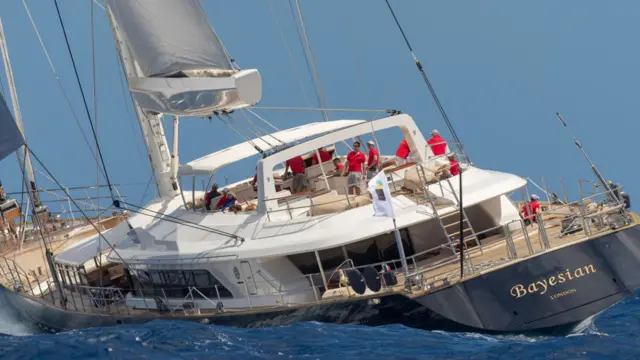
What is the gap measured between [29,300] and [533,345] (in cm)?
966

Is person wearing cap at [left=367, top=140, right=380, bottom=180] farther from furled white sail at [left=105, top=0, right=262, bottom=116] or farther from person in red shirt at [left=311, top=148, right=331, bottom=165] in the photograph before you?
furled white sail at [left=105, top=0, right=262, bottom=116]

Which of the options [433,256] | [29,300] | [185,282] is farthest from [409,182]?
[29,300]

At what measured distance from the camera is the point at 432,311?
1703 cm

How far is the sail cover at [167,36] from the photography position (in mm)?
19328

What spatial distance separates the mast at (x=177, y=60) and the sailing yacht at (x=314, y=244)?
0.08 ft

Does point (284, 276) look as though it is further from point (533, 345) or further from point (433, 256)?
point (533, 345)

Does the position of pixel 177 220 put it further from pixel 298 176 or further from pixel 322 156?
pixel 322 156

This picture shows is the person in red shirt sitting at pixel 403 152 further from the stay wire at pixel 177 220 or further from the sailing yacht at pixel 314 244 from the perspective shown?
the stay wire at pixel 177 220

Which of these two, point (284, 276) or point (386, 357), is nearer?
point (386, 357)

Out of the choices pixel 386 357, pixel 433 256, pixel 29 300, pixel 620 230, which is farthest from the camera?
pixel 29 300

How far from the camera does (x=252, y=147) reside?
21.0m

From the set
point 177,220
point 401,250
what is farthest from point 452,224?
point 177,220

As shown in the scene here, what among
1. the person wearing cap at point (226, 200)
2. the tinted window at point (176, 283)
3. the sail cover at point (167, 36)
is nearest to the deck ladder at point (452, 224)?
the person wearing cap at point (226, 200)

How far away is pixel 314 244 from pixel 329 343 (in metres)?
1.61
